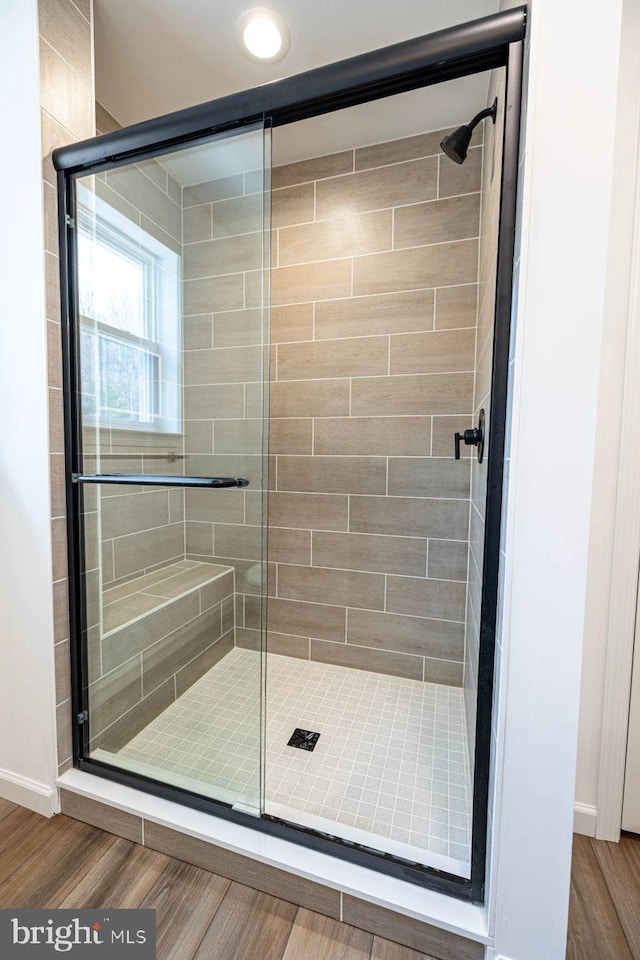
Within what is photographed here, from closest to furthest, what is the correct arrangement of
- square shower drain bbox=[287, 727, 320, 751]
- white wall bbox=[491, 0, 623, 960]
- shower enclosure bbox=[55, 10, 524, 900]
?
white wall bbox=[491, 0, 623, 960], shower enclosure bbox=[55, 10, 524, 900], square shower drain bbox=[287, 727, 320, 751]

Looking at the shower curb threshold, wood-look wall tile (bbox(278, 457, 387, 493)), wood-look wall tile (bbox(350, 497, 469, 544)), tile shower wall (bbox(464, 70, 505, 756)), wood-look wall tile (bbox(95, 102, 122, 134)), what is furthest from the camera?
wood-look wall tile (bbox(278, 457, 387, 493))

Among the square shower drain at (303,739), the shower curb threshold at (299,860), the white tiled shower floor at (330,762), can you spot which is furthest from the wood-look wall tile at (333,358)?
the shower curb threshold at (299,860)

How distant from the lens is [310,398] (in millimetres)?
1972

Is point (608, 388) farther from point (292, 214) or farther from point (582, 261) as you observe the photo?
point (292, 214)

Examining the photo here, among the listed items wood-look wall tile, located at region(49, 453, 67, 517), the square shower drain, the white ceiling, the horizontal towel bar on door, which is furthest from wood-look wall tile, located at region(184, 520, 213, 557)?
the white ceiling

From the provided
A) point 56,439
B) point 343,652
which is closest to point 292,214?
point 56,439

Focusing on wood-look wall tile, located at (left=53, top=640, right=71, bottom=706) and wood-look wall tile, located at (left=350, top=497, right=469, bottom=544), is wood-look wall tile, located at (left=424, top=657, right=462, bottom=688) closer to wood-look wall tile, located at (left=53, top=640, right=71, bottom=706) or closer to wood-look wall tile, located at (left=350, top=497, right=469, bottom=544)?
wood-look wall tile, located at (left=350, top=497, right=469, bottom=544)

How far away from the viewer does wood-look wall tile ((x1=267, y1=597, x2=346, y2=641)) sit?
78.8 inches

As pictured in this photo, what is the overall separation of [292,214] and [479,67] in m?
1.27

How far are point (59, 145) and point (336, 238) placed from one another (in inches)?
43.9

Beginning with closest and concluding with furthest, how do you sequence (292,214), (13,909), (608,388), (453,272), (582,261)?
1. (582,261)
2. (13,909)
3. (608,388)
4. (453,272)
5. (292,214)

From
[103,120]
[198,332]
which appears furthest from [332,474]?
[103,120]

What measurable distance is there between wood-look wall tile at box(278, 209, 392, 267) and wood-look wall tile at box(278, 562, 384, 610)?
1.53 metres

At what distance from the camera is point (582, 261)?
28.2 inches
